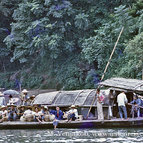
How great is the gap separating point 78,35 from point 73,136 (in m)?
16.1

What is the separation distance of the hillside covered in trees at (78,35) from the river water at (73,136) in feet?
A: 29.3

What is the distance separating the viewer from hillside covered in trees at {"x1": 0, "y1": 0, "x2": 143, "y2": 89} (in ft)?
93.1

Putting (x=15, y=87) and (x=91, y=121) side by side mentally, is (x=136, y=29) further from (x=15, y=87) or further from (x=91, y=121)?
(x=15, y=87)

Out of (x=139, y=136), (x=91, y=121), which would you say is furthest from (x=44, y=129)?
(x=139, y=136)

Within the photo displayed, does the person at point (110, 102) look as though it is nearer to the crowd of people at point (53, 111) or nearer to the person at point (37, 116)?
the crowd of people at point (53, 111)

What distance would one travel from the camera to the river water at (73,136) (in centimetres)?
1581

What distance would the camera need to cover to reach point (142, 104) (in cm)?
1988

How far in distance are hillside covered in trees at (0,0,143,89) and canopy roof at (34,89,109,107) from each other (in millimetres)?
5844

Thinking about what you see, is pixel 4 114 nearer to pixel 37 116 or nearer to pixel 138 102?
pixel 37 116

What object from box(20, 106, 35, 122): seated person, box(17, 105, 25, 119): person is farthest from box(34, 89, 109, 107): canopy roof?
box(20, 106, 35, 122): seated person

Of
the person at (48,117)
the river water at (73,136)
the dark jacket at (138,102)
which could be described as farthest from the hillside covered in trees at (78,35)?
the river water at (73,136)

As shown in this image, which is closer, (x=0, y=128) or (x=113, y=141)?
(x=113, y=141)

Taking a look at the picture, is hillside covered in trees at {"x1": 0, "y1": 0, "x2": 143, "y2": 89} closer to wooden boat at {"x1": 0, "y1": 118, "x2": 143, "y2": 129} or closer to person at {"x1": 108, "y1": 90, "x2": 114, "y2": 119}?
person at {"x1": 108, "y1": 90, "x2": 114, "y2": 119}

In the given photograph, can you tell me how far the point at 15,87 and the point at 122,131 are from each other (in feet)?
71.0
